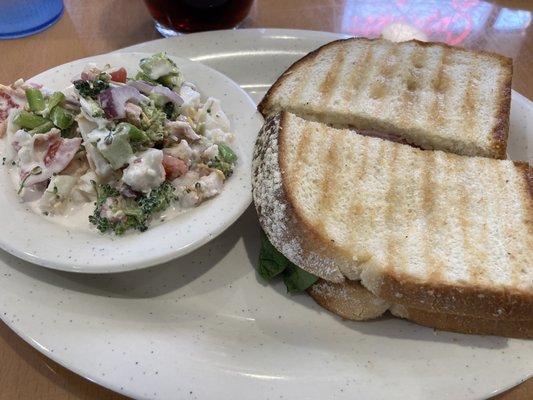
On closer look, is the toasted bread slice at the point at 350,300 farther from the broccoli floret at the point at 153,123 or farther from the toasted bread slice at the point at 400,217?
the broccoli floret at the point at 153,123

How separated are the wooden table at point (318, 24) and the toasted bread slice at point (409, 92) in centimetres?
57

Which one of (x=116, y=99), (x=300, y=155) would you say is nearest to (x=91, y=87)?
(x=116, y=99)

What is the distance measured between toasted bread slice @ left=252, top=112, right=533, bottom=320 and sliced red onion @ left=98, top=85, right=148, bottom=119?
0.48 meters

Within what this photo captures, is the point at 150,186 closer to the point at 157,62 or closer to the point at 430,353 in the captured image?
the point at 157,62

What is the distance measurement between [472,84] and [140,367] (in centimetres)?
171

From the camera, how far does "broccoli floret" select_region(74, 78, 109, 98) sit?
167cm

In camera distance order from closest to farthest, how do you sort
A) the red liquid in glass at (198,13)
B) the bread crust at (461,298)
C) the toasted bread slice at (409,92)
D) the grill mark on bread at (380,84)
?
the bread crust at (461,298) < the toasted bread slice at (409,92) < the grill mark on bread at (380,84) < the red liquid in glass at (198,13)

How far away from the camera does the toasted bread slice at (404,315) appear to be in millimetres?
1503

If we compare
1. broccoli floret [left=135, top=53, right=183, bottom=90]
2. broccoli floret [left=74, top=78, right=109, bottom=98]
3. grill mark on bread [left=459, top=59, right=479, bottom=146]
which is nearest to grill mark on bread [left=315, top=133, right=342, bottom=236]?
grill mark on bread [left=459, top=59, right=479, bottom=146]

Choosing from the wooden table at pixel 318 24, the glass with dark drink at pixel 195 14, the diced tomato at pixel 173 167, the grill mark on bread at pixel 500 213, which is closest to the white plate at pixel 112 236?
the diced tomato at pixel 173 167

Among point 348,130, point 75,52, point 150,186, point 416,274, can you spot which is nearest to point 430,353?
point 416,274

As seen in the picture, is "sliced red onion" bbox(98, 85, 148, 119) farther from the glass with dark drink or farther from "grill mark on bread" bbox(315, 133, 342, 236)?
the glass with dark drink

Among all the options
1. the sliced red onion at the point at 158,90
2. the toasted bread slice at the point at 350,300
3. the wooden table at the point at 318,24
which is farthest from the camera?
the wooden table at the point at 318,24

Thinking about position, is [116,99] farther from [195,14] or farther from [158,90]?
[195,14]
